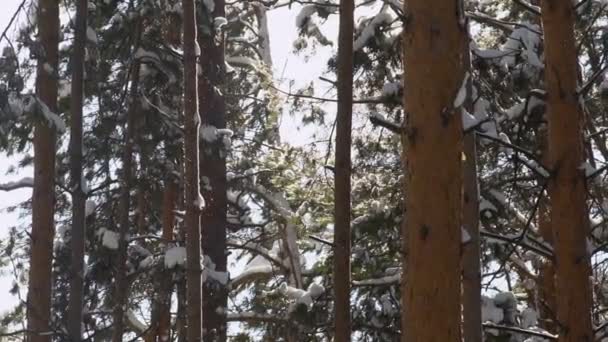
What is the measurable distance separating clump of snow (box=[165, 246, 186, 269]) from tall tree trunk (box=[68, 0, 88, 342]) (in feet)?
6.85

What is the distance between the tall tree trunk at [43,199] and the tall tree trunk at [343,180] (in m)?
3.21

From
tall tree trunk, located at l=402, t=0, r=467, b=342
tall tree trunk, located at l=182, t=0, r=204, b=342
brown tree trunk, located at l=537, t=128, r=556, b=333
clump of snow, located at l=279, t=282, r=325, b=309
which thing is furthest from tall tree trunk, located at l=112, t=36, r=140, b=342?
tall tree trunk, located at l=402, t=0, r=467, b=342

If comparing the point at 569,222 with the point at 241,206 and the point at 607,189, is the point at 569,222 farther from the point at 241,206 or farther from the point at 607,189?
the point at 241,206

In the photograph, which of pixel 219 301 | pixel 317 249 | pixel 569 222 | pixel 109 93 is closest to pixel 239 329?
pixel 317 249

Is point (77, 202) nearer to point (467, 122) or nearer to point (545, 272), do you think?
point (467, 122)

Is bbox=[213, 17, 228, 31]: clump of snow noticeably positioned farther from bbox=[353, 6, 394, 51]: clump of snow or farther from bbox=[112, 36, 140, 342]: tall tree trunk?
bbox=[353, 6, 394, 51]: clump of snow

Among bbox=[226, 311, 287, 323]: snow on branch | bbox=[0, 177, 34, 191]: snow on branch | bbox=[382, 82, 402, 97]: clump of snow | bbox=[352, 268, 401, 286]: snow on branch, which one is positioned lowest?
bbox=[226, 311, 287, 323]: snow on branch

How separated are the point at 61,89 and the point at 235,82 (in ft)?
10.3

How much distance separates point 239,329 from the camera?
16.6 metres

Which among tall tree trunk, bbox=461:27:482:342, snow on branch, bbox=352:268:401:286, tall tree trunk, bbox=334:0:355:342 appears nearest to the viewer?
tall tree trunk, bbox=461:27:482:342

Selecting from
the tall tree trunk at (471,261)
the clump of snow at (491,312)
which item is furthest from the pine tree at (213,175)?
the tall tree trunk at (471,261)

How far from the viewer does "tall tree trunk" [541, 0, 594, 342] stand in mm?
6895

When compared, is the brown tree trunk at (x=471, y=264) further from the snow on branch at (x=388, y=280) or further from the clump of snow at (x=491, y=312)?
the snow on branch at (x=388, y=280)

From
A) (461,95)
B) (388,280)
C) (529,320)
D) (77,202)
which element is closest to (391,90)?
(388,280)
